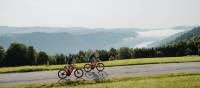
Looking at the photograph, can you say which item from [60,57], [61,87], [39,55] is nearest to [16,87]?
[61,87]

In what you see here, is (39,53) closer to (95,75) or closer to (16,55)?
(16,55)

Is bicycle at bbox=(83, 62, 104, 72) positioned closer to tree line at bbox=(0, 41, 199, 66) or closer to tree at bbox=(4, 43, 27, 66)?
tree line at bbox=(0, 41, 199, 66)

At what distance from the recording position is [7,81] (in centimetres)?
2827

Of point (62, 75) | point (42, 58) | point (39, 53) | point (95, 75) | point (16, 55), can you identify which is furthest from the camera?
point (42, 58)

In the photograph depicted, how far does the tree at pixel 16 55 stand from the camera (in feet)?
366

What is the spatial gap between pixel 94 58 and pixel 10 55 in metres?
85.6

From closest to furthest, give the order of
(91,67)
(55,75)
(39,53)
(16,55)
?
(55,75) → (91,67) → (16,55) → (39,53)

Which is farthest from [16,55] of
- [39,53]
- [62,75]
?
[62,75]

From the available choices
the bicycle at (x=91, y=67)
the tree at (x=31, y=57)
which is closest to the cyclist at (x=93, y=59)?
the bicycle at (x=91, y=67)

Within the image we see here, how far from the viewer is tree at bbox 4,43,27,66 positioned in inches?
4397

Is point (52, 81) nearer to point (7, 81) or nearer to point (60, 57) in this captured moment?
point (7, 81)

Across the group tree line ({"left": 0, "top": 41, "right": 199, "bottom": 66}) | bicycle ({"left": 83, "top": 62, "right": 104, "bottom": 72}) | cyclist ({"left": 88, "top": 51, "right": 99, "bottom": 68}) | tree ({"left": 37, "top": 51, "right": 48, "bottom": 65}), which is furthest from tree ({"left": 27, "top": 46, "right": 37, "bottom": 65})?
cyclist ({"left": 88, "top": 51, "right": 99, "bottom": 68})

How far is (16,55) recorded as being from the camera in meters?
114

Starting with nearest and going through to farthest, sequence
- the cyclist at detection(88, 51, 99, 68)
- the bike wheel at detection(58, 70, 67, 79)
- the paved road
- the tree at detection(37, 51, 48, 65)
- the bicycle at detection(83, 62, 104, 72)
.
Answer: the paved road
the bike wheel at detection(58, 70, 67, 79)
the cyclist at detection(88, 51, 99, 68)
the bicycle at detection(83, 62, 104, 72)
the tree at detection(37, 51, 48, 65)
